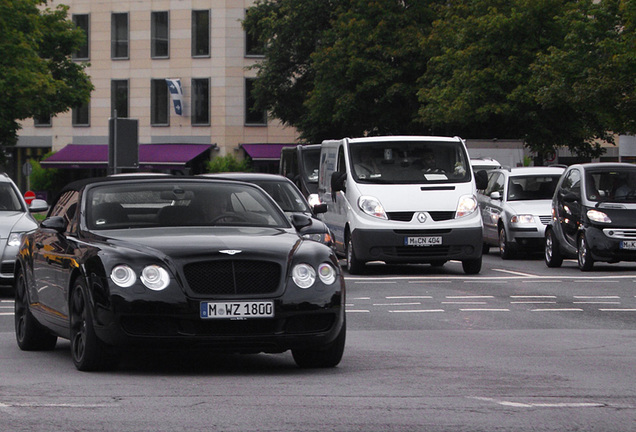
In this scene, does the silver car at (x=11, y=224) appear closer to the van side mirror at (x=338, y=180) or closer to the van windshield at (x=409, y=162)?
the van side mirror at (x=338, y=180)

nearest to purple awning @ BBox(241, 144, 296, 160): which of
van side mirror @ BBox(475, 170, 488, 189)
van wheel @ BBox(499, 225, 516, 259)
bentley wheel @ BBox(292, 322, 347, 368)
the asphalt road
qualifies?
van wheel @ BBox(499, 225, 516, 259)

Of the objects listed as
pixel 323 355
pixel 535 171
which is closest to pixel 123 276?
pixel 323 355

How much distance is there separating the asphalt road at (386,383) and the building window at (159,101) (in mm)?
64478

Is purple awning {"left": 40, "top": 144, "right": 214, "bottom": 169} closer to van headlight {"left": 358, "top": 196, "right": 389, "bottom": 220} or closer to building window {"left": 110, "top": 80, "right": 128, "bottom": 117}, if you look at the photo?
building window {"left": 110, "top": 80, "right": 128, "bottom": 117}

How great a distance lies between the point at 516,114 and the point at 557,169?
2387cm

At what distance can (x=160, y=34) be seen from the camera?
3103 inches

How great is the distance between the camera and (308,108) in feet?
206

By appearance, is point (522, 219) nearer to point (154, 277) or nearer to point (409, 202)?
point (409, 202)

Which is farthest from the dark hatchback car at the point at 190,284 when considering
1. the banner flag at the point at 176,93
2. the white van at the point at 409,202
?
the banner flag at the point at 176,93

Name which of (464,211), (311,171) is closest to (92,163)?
(311,171)

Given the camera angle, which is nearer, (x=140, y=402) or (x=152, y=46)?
(x=140, y=402)

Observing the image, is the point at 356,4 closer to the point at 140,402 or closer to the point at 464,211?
the point at 464,211

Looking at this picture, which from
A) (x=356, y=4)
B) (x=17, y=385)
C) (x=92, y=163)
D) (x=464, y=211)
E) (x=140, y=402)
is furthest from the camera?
(x=92, y=163)

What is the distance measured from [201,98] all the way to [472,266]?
187ft
